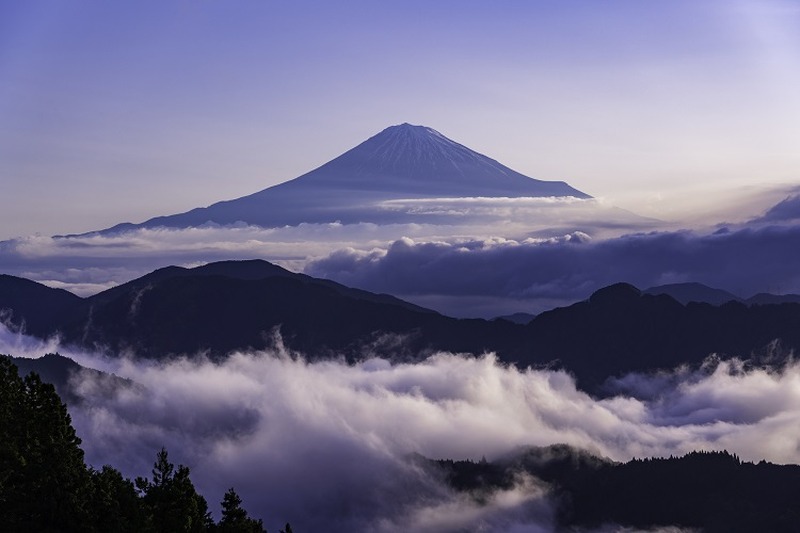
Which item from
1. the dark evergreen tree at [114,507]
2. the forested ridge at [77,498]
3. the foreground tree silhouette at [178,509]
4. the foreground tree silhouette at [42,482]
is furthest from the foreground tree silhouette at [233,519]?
the foreground tree silhouette at [42,482]

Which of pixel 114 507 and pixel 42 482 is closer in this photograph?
pixel 114 507

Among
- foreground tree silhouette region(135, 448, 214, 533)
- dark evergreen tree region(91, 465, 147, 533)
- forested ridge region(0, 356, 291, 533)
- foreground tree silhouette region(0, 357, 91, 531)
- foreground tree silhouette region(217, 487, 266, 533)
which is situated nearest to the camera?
dark evergreen tree region(91, 465, 147, 533)

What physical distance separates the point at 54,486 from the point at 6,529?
6348 mm

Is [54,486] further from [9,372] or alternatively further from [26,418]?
[9,372]

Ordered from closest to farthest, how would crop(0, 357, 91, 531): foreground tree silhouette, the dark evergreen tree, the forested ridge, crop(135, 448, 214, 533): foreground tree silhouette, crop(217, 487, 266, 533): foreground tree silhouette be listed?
the dark evergreen tree, the forested ridge, crop(0, 357, 91, 531): foreground tree silhouette, crop(135, 448, 214, 533): foreground tree silhouette, crop(217, 487, 266, 533): foreground tree silhouette

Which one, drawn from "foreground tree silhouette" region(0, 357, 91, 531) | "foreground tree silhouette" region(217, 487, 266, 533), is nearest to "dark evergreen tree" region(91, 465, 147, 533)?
"foreground tree silhouette" region(0, 357, 91, 531)

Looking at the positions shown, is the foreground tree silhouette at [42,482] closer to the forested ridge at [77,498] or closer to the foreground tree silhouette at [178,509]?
the forested ridge at [77,498]

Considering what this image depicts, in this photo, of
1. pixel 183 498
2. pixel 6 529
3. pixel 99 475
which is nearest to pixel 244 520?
pixel 183 498

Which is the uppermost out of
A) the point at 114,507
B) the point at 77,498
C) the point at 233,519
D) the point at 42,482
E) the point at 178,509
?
the point at 42,482

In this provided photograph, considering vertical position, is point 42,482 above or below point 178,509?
above

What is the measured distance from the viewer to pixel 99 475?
120 meters

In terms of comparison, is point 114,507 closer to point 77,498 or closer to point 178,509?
point 77,498

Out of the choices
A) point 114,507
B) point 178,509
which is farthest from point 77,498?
point 178,509

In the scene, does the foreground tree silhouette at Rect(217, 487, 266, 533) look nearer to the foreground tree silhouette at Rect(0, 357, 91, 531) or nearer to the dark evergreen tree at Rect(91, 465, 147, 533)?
the dark evergreen tree at Rect(91, 465, 147, 533)
